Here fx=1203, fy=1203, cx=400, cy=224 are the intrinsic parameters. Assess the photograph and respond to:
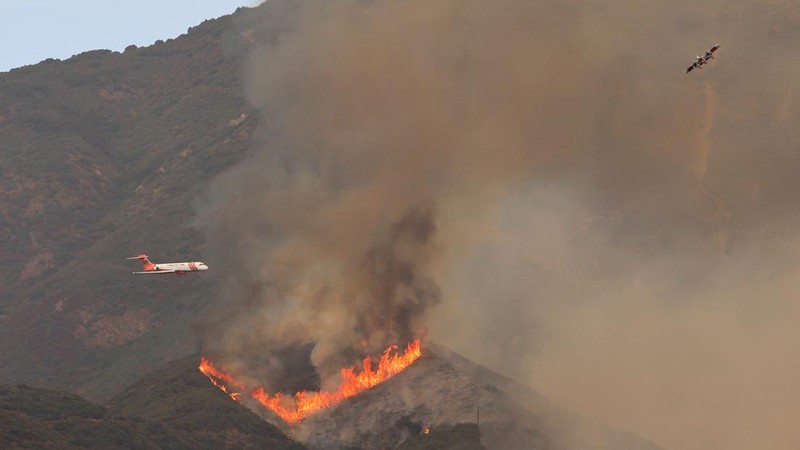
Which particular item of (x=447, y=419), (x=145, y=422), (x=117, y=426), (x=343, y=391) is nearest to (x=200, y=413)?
(x=145, y=422)

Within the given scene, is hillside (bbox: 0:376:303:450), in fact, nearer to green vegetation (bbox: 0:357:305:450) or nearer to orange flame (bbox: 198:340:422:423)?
green vegetation (bbox: 0:357:305:450)

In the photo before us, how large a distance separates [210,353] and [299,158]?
106ft

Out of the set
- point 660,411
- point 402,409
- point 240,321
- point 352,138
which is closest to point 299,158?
point 352,138

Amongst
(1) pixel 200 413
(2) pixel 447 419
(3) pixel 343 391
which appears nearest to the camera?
(2) pixel 447 419

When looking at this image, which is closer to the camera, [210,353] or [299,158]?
[210,353]

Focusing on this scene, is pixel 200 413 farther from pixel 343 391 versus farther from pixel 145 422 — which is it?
pixel 343 391

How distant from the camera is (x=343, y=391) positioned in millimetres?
126125

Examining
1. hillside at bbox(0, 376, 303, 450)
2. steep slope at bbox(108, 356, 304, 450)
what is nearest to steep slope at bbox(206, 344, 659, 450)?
steep slope at bbox(108, 356, 304, 450)

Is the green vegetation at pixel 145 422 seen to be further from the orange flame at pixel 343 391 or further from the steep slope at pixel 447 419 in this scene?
the steep slope at pixel 447 419

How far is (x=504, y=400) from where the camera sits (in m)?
122

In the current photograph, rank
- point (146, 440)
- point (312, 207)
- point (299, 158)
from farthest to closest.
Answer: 1. point (299, 158)
2. point (312, 207)
3. point (146, 440)

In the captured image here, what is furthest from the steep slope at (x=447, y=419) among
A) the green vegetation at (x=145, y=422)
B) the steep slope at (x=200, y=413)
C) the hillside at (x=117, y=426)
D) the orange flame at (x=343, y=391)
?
the green vegetation at (x=145, y=422)

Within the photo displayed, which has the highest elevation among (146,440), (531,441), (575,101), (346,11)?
(346,11)

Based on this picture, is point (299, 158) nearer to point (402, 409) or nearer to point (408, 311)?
point (408, 311)
